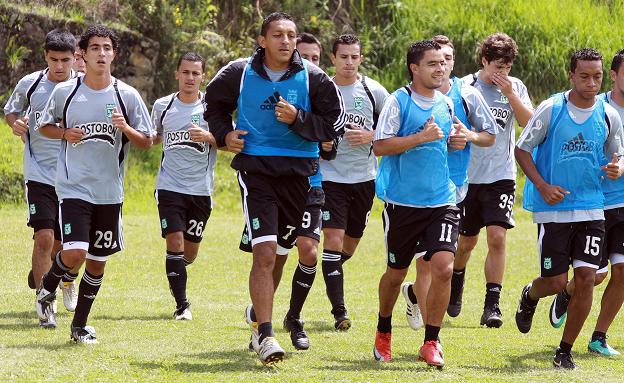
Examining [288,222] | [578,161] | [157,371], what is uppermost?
[578,161]

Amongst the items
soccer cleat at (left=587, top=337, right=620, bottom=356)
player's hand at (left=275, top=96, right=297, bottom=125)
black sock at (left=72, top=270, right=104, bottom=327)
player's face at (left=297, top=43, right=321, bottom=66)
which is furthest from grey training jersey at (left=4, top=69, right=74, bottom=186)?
soccer cleat at (left=587, top=337, right=620, bottom=356)

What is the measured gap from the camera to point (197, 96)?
1228cm

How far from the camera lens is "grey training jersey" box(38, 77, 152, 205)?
9.59 meters

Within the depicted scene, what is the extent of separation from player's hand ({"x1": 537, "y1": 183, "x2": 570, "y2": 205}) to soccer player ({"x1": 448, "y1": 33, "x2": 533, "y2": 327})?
2.48 m

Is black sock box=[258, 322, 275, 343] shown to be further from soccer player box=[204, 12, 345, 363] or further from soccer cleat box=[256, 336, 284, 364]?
soccer player box=[204, 12, 345, 363]

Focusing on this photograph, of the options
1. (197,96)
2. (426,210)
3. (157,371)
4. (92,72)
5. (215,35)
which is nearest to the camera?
(157,371)

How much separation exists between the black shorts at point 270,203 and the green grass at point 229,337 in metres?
0.91

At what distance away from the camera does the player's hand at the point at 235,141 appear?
8.72 m

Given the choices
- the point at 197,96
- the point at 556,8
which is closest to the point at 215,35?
the point at 556,8

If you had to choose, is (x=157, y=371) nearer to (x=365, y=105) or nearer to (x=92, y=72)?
(x=92, y=72)

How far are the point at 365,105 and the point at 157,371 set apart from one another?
12.8 ft

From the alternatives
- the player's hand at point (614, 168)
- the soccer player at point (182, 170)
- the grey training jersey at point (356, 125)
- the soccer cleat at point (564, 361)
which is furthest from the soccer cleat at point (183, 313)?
the player's hand at point (614, 168)

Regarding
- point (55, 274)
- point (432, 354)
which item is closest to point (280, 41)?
point (432, 354)

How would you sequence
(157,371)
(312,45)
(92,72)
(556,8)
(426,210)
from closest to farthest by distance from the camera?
(157,371) → (426,210) → (92,72) → (312,45) → (556,8)
